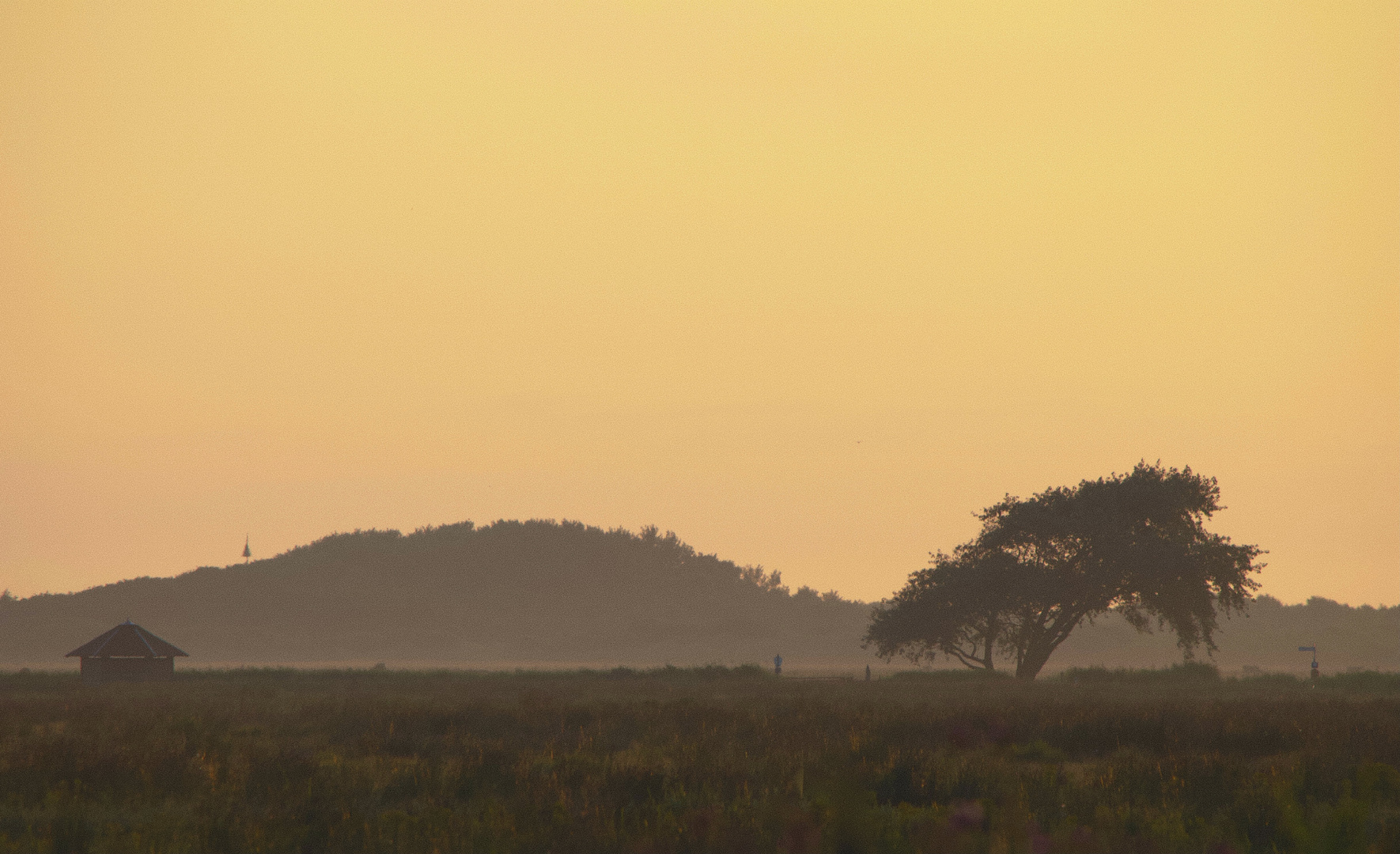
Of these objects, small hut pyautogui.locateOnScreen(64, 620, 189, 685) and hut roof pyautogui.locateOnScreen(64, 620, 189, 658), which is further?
hut roof pyautogui.locateOnScreen(64, 620, 189, 658)

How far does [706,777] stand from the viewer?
52.5 feet

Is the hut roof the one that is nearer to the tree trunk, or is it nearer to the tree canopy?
the tree canopy

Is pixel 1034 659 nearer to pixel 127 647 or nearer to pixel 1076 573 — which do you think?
pixel 1076 573

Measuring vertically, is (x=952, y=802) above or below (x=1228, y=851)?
below

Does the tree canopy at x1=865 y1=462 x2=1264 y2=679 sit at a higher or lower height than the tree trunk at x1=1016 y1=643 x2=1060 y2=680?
higher

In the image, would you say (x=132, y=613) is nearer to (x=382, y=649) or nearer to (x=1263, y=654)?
(x=382, y=649)

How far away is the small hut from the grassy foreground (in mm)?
23632

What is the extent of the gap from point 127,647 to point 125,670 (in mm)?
1057

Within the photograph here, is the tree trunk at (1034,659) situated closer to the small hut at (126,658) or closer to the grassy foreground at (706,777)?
the grassy foreground at (706,777)

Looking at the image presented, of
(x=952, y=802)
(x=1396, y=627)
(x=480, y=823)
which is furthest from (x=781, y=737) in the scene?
(x=1396, y=627)

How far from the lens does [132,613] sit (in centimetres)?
19475

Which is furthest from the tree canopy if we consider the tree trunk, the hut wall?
the hut wall

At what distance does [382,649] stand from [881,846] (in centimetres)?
18245

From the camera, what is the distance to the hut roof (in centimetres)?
5375
